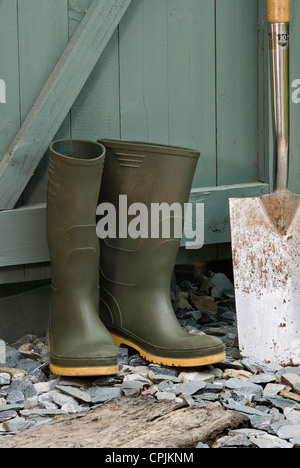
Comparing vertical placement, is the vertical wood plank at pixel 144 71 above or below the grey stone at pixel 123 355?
above

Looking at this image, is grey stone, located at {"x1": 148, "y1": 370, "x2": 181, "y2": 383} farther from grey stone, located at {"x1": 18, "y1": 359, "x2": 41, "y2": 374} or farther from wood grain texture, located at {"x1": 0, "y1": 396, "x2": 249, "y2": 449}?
grey stone, located at {"x1": 18, "y1": 359, "x2": 41, "y2": 374}

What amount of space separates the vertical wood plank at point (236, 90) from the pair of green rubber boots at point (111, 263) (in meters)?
0.48

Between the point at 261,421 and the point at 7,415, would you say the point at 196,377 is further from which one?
the point at 7,415

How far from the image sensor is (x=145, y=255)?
2057 mm

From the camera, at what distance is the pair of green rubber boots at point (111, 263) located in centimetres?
191

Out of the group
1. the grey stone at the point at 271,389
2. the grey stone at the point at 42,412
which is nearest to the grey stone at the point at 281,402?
the grey stone at the point at 271,389

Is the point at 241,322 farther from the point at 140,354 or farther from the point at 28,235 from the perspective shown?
the point at 28,235

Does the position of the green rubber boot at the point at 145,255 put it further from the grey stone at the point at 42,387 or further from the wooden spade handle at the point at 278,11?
the wooden spade handle at the point at 278,11

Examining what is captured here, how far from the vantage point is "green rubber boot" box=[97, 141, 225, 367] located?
2010 mm

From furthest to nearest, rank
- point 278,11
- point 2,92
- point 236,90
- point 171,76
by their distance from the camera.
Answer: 1. point 236,90
2. point 171,76
3. point 278,11
4. point 2,92

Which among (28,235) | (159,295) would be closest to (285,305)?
(159,295)

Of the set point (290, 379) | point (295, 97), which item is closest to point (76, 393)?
point (290, 379)

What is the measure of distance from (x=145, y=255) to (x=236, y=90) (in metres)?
0.74

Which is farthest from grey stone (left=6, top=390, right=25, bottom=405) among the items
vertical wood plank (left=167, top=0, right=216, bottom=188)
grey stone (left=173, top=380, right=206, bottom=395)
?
vertical wood plank (left=167, top=0, right=216, bottom=188)
